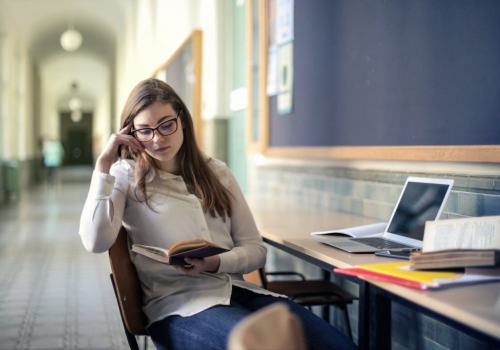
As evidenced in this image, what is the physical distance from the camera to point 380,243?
7.26 ft

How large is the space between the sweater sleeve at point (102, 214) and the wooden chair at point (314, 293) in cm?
89

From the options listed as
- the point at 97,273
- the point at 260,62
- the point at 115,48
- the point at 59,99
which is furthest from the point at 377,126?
the point at 59,99

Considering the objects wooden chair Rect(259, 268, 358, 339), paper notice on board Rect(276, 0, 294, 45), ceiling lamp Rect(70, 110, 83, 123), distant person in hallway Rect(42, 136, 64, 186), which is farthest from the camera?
ceiling lamp Rect(70, 110, 83, 123)

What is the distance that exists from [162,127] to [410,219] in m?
Answer: 0.97

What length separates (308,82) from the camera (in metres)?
4.02

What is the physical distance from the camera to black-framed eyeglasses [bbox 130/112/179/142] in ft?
7.21

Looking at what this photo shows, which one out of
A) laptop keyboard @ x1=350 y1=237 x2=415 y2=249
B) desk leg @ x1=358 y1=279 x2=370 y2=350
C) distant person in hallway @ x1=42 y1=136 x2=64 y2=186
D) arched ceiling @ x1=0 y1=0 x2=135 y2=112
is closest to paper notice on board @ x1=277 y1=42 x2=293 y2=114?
laptop keyboard @ x1=350 y1=237 x2=415 y2=249

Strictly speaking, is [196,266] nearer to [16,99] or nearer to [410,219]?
[410,219]

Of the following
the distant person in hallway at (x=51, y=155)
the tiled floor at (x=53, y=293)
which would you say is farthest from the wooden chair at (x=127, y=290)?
the distant person in hallway at (x=51, y=155)

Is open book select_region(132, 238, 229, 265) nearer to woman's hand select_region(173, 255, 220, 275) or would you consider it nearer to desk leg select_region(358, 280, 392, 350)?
woman's hand select_region(173, 255, 220, 275)

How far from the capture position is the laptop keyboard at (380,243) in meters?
2.14

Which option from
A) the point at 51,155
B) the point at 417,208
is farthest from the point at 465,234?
the point at 51,155

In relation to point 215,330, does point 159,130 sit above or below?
above

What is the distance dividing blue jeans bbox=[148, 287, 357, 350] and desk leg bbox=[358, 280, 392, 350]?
140 mm
